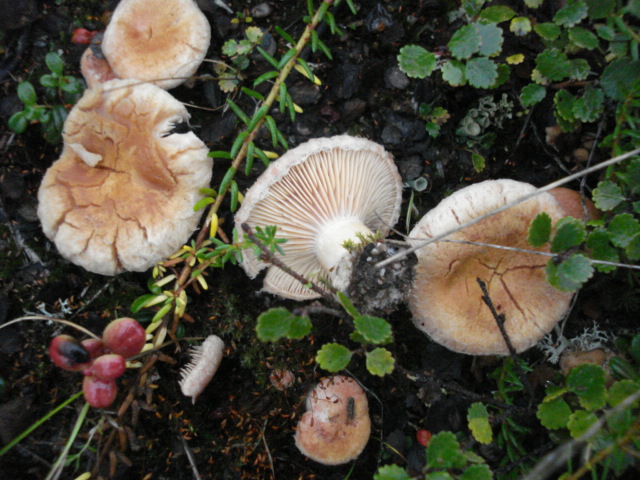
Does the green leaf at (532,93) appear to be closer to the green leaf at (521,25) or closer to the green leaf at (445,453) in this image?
the green leaf at (521,25)

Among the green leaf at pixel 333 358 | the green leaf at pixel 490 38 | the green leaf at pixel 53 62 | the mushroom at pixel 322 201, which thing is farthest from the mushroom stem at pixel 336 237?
the green leaf at pixel 53 62

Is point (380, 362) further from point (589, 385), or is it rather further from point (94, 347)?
point (94, 347)

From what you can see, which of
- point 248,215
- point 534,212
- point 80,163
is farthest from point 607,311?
point 80,163

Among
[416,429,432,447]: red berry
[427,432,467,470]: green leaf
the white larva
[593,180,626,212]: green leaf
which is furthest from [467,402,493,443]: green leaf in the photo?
the white larva

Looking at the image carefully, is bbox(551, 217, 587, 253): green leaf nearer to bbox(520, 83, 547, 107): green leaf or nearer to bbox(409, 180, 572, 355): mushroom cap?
bbox(409, 180, 572, 355): mushroom cap

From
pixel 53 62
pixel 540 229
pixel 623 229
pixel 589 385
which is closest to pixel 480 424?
pixel 589 385

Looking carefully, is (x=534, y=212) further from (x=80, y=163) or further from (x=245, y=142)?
(x=80, y=163)

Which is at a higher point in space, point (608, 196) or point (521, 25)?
point (521, 25)
